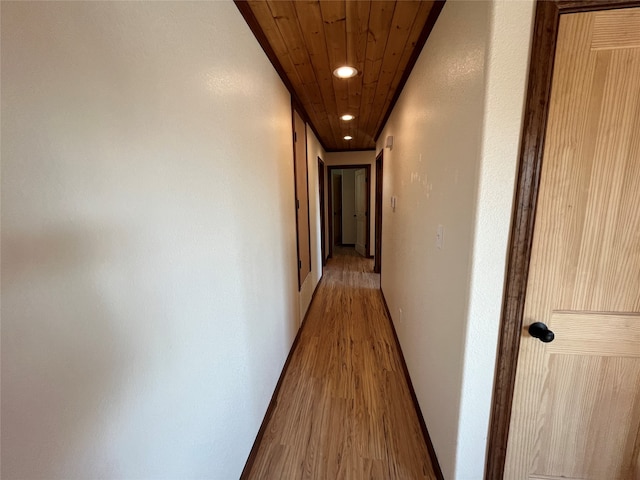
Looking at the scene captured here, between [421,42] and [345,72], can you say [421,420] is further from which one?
[345,72]

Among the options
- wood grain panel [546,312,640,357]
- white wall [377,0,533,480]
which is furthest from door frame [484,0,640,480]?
wood grain panel [546,312,640,357]

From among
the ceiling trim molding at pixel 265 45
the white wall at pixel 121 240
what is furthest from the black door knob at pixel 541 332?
the ceiling trim molding at pixel 265 45

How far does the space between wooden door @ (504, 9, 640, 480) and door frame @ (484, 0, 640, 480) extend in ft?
0.12

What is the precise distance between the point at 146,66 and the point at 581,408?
1958mm

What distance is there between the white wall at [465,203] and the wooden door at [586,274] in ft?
0.43

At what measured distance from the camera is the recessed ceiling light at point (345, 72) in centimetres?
190

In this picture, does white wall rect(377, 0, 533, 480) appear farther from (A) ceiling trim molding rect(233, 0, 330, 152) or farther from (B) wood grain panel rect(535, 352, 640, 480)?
(A) ceiling trim molding rect(233, 0, 330, 152)

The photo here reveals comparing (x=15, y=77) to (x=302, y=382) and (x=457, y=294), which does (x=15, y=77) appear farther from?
(x=302, y=382)

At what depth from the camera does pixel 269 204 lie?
5.65ft

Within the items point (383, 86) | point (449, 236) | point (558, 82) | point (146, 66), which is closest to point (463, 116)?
point (558, 82)

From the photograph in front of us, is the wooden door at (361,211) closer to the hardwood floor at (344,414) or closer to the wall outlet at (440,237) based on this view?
the hardwood floor at (344,414)

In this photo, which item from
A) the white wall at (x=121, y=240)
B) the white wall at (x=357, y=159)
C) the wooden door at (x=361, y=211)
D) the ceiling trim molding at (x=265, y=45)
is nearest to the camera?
the white wall at (x=121, y=240)

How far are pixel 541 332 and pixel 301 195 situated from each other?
7.48ft

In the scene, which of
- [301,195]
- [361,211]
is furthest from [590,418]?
[361,211]
